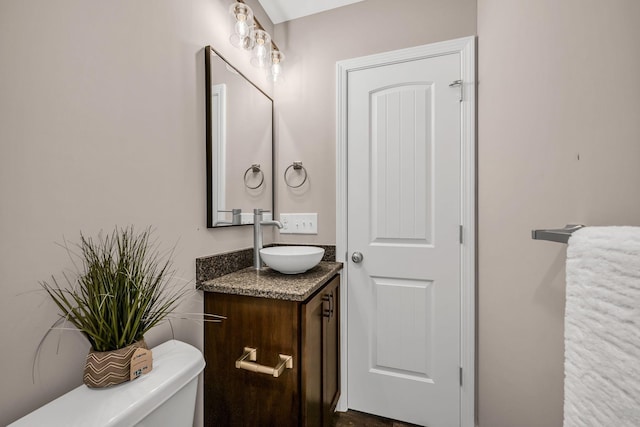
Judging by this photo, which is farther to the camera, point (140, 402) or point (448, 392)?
point (448, 392)

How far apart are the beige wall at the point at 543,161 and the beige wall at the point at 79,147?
1229 mm

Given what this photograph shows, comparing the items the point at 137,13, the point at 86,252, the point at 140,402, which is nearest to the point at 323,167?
the point at 137,13

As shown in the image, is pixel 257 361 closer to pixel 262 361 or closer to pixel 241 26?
pixel 262 361

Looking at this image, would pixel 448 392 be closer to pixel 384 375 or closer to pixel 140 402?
pixel 384 375

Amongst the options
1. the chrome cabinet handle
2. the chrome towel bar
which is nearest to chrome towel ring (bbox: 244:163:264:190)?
the chrome cabinet handle

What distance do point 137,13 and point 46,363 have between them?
111cm

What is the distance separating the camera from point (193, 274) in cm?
112

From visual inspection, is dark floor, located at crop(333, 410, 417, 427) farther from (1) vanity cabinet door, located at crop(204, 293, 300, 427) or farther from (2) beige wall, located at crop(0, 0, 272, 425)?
(2) beige wall, located at crop(0, 0, 272, 425)

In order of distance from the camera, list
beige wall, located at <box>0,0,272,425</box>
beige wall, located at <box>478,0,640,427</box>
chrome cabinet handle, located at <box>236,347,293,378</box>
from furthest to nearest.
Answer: chrome cabinet handle, located at <box>236,347,293,378</box> < beige wall, located at <box>0,0,272,425</box> < beige wall, located at <box>478,0,640,427</box>

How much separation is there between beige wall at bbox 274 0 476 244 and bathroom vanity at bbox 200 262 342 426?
675 mm

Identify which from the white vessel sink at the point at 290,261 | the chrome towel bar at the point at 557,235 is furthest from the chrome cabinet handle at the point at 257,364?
the chrome towel bar at the point at 557,235

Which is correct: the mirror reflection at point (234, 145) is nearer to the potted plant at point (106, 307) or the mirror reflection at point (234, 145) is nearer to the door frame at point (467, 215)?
the potted plant at point (106, 307)

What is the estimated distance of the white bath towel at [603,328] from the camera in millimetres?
334

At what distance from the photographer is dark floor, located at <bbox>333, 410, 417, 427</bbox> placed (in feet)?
4.91
